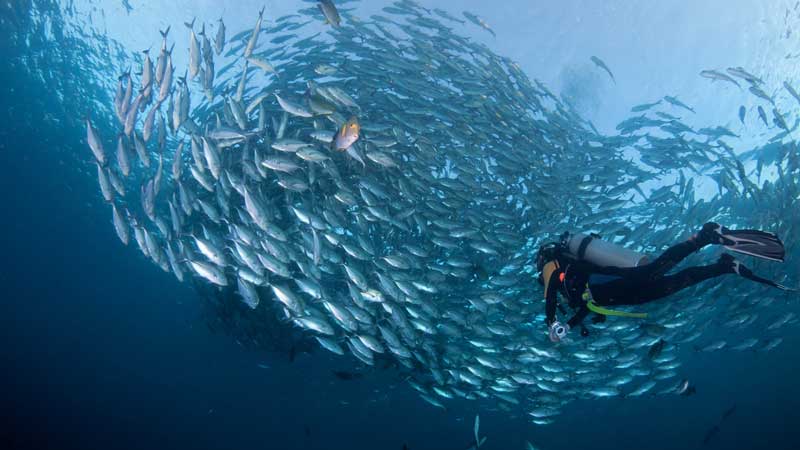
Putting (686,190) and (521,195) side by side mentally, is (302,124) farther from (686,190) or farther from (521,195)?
(686,190)

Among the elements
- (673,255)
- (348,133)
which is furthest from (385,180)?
(673,255)

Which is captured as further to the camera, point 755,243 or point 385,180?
point 385,180

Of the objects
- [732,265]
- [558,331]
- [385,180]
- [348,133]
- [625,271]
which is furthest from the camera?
[385,180]

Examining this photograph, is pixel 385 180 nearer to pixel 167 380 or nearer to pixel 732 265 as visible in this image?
pixel 732 265

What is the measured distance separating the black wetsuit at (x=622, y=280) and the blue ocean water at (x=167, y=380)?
19.4m

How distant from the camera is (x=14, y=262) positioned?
28188 millimetres

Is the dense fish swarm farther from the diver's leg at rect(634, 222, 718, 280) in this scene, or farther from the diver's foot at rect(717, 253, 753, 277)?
the diver's foot at rect(717, 253, 753, 277)

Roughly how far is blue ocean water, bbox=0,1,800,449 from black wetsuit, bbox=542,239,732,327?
63.8 feet

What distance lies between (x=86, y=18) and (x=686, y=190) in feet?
68.2

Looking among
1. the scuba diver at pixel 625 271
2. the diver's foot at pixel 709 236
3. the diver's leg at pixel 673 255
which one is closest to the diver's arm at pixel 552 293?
the scuba diver at pixel 625 271

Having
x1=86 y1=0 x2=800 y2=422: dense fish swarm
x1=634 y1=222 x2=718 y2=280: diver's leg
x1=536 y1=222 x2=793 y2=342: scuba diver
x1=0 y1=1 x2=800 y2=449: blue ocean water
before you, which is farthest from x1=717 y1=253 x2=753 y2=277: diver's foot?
x1=0 y1=1 x2=800 y2=449: blue ocean water

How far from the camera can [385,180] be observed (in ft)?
30.7

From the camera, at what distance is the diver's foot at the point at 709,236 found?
4.88 meters

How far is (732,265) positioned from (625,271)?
4.12 ft
